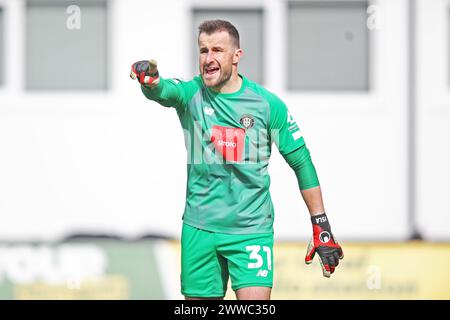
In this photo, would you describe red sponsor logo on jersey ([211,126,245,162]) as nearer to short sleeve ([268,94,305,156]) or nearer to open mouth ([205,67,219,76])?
short sleeve ([268,94,305,156])

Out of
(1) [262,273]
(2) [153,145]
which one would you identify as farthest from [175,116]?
(1) [262,273]

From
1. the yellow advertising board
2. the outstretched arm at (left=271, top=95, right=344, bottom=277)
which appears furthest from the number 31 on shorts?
the yellow advertising board

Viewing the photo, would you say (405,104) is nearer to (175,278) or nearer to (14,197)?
(175,278)

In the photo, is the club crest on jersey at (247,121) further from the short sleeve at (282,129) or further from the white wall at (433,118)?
the white wall at (433,118)

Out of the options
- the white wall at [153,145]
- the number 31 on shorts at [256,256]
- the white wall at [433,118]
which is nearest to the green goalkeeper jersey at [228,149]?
the number 31 on shorts at [256,256]

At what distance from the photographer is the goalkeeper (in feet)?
20.5

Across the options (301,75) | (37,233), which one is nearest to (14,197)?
(37,233)

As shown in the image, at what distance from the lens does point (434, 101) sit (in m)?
11.8

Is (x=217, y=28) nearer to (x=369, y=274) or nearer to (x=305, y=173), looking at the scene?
(x=305, y=173)

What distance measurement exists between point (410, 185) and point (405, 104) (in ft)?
2.92

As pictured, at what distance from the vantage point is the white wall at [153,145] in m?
11.6

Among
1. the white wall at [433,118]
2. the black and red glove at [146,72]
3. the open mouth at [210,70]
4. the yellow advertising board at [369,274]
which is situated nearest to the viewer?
the black and red glove at [146,72]

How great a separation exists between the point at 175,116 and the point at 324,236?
529 cm

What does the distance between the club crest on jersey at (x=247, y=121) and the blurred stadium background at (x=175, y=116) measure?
5.22 metres
